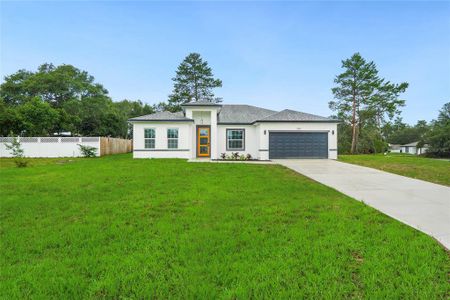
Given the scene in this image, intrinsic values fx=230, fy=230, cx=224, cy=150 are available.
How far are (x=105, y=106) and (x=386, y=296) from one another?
4244cm

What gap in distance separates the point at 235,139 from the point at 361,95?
20.0m

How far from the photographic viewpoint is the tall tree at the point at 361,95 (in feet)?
91.7

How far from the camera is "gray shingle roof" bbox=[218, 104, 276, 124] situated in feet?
59.4

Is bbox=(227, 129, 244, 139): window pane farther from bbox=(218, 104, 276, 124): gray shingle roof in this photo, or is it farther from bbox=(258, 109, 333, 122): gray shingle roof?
bbox=(258, 109, 333, 122): gray shingle roof

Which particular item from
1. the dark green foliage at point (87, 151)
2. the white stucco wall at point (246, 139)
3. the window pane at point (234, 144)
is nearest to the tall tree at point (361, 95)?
the white stucco wall at point (246, 139)

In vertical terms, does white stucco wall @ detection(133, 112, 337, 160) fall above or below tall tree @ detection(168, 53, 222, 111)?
below

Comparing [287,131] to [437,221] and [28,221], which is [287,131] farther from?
[28,221]

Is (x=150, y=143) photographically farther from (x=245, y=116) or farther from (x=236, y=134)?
(x=245, y=116)

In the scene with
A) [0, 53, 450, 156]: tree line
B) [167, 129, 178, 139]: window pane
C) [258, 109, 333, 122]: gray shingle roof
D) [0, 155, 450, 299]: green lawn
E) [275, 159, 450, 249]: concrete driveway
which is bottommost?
[0, 155, 450, 299]: green lawn

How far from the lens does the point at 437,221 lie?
4.23 metres

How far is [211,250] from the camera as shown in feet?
10.2

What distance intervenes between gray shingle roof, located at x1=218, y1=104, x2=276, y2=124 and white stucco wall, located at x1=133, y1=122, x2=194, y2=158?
9.95ft

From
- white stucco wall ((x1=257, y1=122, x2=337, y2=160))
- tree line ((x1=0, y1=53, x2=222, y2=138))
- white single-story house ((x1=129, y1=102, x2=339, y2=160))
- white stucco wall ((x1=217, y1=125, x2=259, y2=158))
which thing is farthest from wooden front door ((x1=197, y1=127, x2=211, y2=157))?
tree line ((x1=0, y1=53, x2=222, y2=138))

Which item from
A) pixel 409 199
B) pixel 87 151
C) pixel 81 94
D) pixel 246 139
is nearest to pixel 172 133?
pixel 246 139
